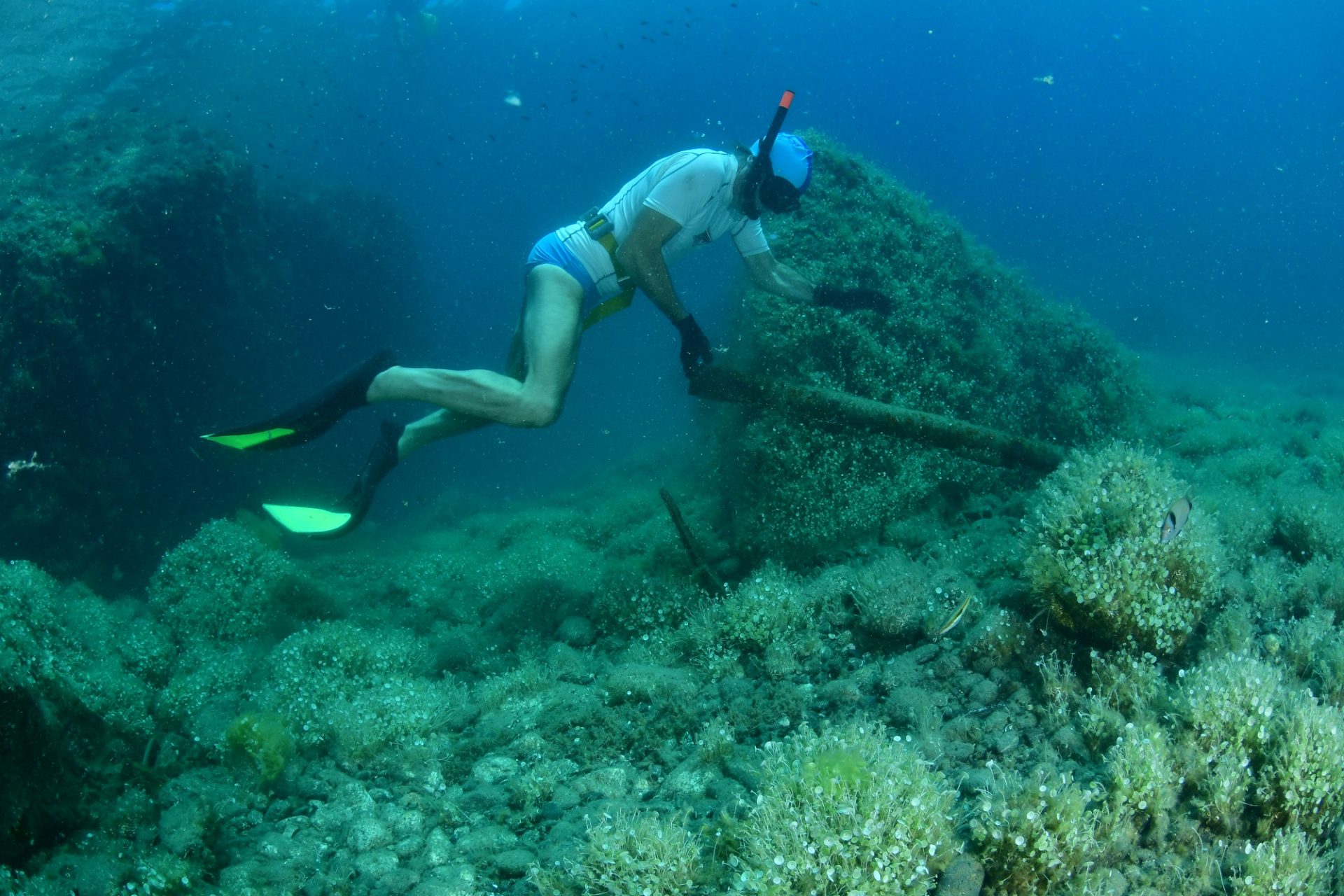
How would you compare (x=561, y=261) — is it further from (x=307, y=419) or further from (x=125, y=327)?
(x=125, y=327)

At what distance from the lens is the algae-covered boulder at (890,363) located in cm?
693

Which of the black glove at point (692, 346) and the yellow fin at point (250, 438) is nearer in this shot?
the yellow fin at point (250, 438)

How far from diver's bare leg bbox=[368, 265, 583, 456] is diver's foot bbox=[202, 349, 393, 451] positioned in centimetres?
13

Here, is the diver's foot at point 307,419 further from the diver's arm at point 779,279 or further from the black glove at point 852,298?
the black glove at point 852,298

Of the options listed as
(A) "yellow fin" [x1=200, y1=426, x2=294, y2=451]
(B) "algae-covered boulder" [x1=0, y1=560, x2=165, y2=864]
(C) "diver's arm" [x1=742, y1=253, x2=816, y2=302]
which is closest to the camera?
(B) "algae-covered boulder" [x1=0, y1=560, x2=165, y2=864]

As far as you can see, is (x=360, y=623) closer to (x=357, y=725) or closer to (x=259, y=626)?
(x=259, y=626)

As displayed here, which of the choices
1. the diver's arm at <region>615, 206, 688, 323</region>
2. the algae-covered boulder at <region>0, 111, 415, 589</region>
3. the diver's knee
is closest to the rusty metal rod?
the diver's arm at <region>615, 206, 688, 323</region>

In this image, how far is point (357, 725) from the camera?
4.24 m

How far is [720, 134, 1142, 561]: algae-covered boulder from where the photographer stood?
693 centimetres

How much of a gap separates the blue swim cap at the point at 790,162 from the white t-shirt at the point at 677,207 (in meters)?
0.36

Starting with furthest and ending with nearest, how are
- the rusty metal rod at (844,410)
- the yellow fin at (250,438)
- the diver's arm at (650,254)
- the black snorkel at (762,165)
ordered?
the rusty metal rod at (844,410), the diver's arm at (650,254), the black snorkel at (762,165), the yellow fin at (250,438)

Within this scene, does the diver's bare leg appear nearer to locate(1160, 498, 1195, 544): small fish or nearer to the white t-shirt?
the white t-shirt

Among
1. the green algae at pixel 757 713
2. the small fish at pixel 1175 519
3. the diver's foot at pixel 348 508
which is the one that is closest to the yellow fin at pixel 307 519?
the diver's foot at pixel 348 508

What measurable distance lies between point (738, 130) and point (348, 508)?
110m
